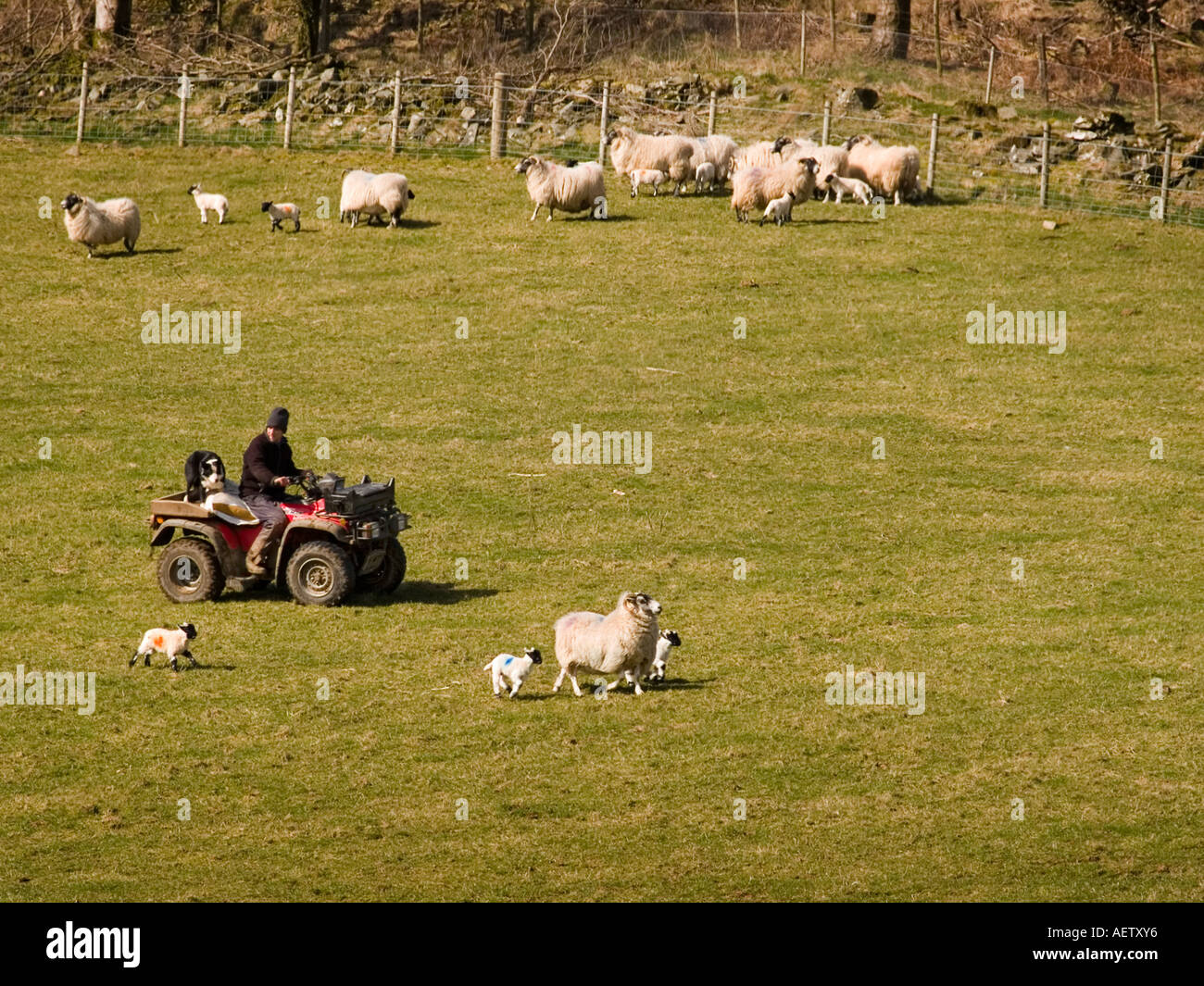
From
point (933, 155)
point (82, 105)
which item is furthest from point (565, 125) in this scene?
point (82, 105)

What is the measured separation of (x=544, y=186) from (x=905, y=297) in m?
8.65

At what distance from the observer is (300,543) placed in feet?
61.9

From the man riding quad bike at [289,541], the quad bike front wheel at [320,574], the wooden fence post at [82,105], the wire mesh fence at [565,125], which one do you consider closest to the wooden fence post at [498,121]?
the wire mesh fence at [565,125]

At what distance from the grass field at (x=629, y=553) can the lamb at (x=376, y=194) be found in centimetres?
52

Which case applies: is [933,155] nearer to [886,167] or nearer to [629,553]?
[886,167]

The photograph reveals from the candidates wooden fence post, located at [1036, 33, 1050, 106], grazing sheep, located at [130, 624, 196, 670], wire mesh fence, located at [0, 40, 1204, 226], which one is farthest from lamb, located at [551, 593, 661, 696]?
wooden fence post, located at [1036, 33, 1050, 106]

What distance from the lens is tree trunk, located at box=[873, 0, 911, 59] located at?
51.8 meters

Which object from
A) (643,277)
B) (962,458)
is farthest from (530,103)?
(962,458)

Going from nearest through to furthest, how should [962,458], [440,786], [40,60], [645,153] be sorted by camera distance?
[440,786] < [962,458] < [645,153] < [40,60]

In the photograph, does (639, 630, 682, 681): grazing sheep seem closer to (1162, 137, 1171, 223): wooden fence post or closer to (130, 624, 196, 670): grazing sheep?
(130, 624, 196, 670): grazing sheep

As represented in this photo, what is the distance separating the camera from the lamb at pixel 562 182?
3675 cm

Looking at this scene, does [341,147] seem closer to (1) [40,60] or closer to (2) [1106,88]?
(1) [40,60]

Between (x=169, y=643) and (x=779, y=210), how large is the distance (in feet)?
73.7

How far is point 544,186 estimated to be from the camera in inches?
1447
